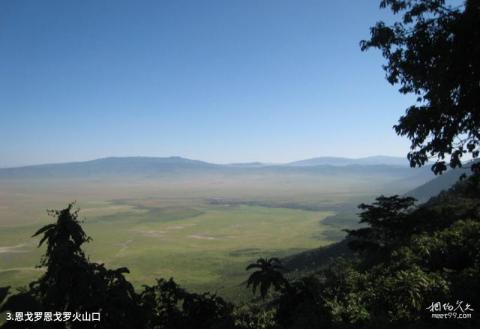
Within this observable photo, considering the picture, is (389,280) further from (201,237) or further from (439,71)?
(201,237)

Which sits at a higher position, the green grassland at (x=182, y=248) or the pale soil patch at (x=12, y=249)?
the pale soil patch at (x=12, y=249)

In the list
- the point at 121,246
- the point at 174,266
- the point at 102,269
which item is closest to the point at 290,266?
the point at 174,266

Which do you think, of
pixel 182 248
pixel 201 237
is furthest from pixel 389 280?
pixel 201 237

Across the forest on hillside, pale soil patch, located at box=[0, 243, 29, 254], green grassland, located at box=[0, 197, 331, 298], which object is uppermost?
the forest on hillside

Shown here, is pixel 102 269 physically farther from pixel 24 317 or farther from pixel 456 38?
pixel 456 38

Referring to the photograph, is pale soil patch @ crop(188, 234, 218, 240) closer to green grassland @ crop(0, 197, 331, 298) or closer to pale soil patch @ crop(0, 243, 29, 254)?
green grassland @ crop(0, 197, 331, 298)

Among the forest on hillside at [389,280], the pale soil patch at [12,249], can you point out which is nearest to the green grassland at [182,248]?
the pale soil patch at [12,249]

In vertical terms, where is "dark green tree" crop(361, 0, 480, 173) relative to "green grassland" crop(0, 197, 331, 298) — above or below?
above

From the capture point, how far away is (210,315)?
14477mm

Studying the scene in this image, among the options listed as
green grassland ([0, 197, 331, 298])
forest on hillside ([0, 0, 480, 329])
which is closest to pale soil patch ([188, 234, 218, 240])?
green grassland ([0, 197, 331, 298])

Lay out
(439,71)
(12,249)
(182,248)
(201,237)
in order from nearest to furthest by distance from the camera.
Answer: (439,71) < (12,249) < (182,248) < (201,237)

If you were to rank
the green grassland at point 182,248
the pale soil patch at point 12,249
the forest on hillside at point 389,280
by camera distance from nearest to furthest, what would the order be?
the forest on hillside at point 389,280, the green grassland at point 182,248, the pale soil patch at point 12,249

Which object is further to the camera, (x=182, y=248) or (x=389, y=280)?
(x=182, y=248)

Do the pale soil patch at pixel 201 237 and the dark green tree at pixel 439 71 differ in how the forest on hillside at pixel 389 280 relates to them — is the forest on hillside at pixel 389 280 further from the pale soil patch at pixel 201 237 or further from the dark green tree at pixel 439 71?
the pale soil patch at pixel 201 237
